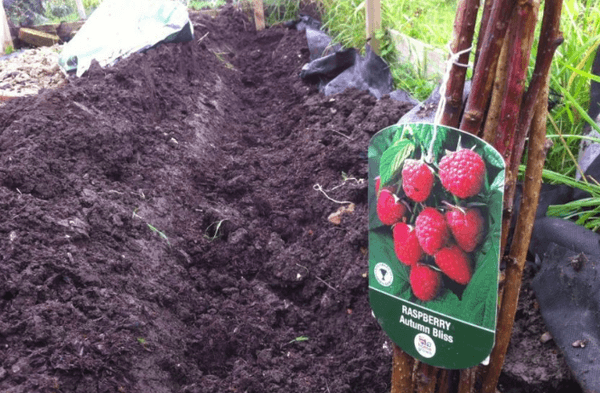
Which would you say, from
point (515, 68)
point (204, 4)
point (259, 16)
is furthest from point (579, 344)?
point (204, 4)

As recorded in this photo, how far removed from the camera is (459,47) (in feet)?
3.16

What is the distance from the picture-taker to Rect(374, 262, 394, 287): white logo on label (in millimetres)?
1108

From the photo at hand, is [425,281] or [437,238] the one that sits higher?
[437,238]

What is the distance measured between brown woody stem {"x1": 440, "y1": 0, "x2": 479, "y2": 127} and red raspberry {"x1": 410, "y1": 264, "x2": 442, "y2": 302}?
0.97 ft

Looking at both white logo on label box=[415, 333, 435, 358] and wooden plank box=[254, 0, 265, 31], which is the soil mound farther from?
wooden plank box=[254, 0, 265, 31]

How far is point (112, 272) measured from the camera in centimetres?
193

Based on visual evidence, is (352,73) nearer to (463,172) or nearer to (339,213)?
(339,213)

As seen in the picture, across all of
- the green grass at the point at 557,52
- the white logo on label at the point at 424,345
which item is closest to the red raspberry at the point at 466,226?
the white logo on label at the point at 424,345

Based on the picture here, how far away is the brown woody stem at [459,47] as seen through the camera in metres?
0.94

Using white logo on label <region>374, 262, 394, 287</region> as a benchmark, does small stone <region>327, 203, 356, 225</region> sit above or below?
below

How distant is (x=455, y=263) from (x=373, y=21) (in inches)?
130

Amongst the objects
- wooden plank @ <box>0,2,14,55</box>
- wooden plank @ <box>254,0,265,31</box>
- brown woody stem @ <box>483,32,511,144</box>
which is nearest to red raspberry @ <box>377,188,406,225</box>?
brown woody stem @ <box>483,32,511,144</box>

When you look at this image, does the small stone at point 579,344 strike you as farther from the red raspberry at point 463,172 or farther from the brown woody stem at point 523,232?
the red raspberry at point 463,172

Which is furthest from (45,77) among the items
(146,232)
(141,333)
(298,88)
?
(141,333)
